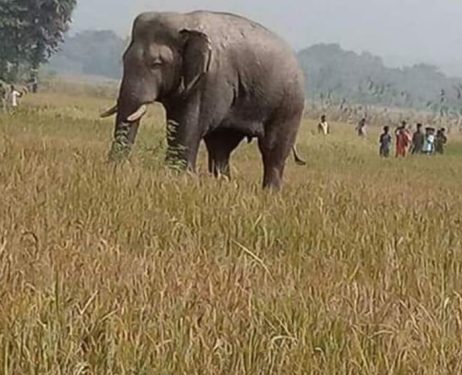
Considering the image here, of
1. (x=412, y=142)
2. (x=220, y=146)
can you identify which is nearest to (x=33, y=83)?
(x=412, y=142)

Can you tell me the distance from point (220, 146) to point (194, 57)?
5.12 feet

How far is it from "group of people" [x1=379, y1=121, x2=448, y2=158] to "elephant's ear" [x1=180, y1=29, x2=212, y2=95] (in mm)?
20920

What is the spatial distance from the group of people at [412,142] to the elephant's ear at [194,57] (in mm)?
20920

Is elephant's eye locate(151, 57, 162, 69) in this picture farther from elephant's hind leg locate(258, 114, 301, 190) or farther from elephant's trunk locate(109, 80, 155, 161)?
elephant's hind leg locate(258, 114, 301, 190)

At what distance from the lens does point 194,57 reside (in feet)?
33.3

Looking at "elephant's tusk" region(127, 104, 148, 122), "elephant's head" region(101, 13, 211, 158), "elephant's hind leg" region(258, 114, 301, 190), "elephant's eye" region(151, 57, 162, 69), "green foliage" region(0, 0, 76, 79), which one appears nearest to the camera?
"elephant's tusk" region(127, 104, 148, 122)

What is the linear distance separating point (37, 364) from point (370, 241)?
2.84 metres

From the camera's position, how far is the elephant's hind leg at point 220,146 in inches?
446

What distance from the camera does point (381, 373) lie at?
298cm

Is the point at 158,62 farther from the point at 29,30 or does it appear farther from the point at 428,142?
the point at 29,30

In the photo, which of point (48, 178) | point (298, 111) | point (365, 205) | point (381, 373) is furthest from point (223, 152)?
point (381, 373)

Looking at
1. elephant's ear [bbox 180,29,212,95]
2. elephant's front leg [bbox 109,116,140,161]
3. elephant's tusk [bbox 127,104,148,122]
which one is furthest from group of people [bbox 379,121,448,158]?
elephant's front leg [bbox 109,116,140,161]

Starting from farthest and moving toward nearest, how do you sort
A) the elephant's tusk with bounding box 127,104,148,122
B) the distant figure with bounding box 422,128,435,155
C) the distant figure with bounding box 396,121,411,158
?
the distant figure with bounding box 422,128,435,155 → the distant figure with bounding box 396,121,411,158 → the elephant's tusk with bounding box 127,104,148,122

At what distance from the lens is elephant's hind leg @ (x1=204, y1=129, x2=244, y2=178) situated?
1133 cm
